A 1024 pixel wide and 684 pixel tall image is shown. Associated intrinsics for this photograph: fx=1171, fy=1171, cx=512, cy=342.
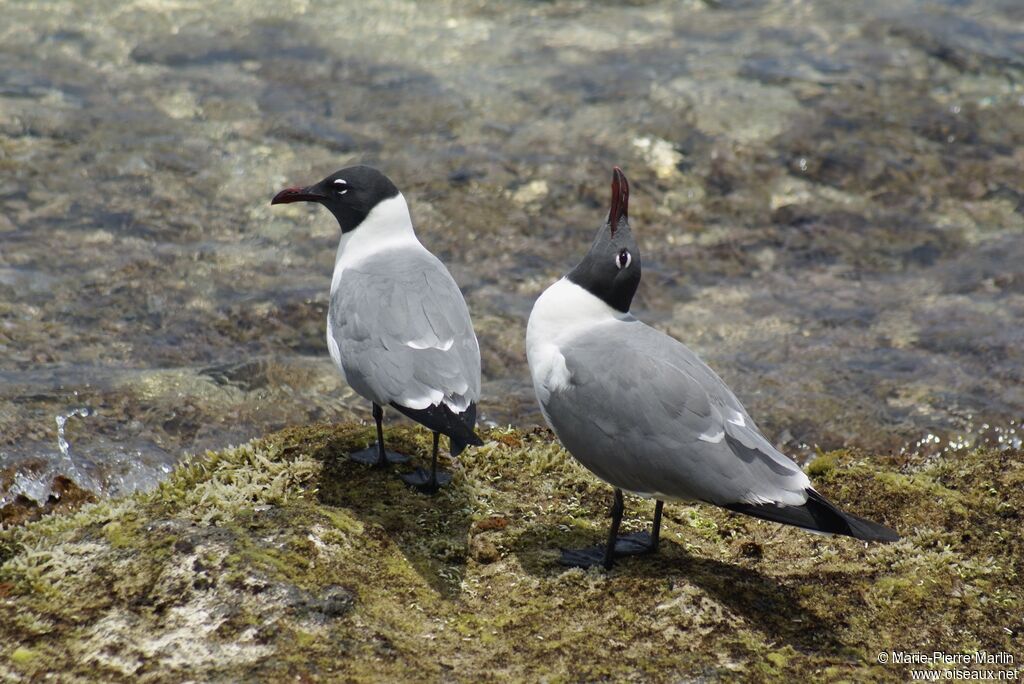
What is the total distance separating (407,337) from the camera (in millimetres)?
5305

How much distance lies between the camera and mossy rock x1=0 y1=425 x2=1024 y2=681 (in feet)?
13.5

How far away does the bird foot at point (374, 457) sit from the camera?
562cm

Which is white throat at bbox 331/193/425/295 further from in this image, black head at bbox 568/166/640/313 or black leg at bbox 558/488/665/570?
black leg at bbox 558/488/665/570

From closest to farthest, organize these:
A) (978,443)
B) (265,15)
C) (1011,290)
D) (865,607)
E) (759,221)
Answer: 1. (865,607)
2. (978,443)
3. (1011,290)
4. (759,221)
5. (265,15)

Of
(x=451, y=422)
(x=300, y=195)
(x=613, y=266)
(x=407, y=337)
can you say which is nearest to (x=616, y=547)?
(x=451, y=422)

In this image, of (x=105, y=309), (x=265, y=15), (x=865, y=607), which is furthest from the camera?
(x=265, y=15)

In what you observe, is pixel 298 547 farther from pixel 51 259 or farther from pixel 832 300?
pixel 832 300

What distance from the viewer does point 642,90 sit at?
37.6 feet

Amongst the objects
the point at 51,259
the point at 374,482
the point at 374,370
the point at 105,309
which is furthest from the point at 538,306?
the point at 51,259

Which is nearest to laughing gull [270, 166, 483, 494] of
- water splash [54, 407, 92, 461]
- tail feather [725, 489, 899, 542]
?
tail feather [725, 489, 899, 542]

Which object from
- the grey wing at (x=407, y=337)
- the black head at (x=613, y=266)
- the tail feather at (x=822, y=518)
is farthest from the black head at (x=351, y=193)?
the tail feather at (x=822, y=518)

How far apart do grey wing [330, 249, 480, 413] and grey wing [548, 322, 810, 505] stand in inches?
20.6

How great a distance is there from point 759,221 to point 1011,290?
6.78ft

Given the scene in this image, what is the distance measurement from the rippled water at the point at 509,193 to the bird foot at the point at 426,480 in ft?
5.07
